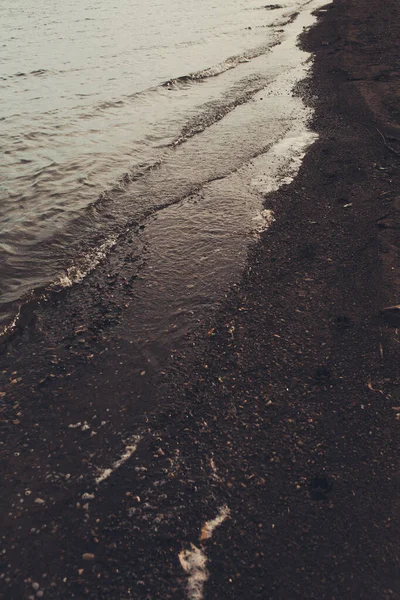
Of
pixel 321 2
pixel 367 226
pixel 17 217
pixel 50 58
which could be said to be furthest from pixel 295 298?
pixel 321 2

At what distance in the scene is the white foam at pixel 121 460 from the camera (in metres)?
3.83

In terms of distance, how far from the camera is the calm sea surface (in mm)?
7762

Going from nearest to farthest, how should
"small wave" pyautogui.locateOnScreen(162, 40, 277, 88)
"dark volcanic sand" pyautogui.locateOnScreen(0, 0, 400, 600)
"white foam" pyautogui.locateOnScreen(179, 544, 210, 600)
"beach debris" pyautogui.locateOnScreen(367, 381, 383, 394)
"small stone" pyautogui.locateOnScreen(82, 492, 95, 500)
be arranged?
"white foam" pyautogui.locateOnScreen(179, 544, 210, 600)
"dark volcanic sand" pyautogui.locateOnScreen(0, 0, 400, 600)
"small stone" pyautogui.locateOnScreen(82, 492, 95, 500)
"beach debris" pyautogui.locateOnScreen(367, 381, 383, 394)
"small wave" pyautogui.locateOnScreen(162, 40, 277, 88)

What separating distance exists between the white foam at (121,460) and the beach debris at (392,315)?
314cm

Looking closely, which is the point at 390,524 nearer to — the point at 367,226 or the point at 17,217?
the point at 367,226

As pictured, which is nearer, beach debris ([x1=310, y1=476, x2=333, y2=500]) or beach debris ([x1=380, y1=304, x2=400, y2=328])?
beach debris ([x1=310, y1=476, x2=333, y2=500])

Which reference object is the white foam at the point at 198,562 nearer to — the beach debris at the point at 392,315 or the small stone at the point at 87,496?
the small stone at the point at 87,496

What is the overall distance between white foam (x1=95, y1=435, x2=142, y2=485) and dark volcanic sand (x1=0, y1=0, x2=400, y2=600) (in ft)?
0.16

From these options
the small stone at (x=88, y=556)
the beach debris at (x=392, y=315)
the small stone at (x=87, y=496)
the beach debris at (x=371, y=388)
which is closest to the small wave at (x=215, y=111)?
the beach debris at (x=392, y=315)

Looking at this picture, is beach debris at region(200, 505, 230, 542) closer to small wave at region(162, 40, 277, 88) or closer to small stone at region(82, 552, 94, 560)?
small stone at region(82, 552, 94, 560)

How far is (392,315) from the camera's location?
5.09m

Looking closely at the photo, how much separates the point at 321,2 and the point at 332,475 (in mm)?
36883

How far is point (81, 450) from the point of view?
4.07 metres

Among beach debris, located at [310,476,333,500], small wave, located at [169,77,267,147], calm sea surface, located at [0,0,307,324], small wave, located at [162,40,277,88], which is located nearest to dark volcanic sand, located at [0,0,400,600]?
beach debris, located at [310,476,333,500]
